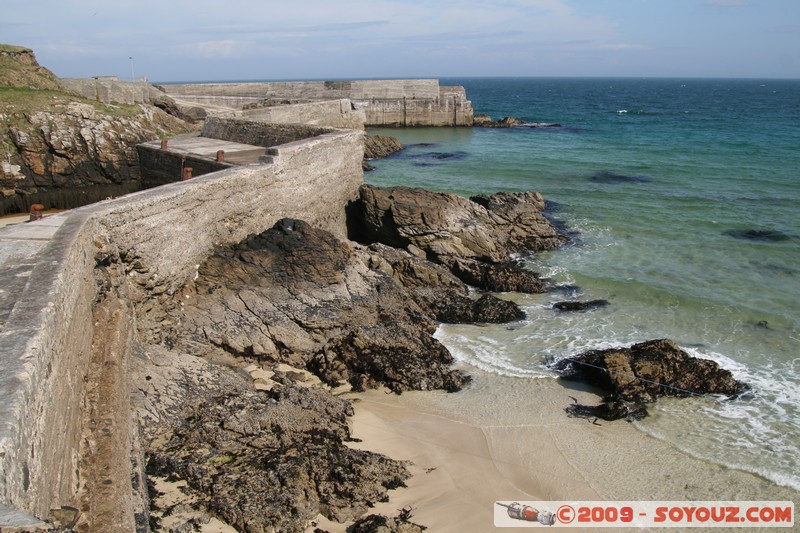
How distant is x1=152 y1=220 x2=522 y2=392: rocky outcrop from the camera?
9172mm

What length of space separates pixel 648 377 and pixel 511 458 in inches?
111

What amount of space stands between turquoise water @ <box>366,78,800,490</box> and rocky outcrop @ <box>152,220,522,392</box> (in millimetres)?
1077

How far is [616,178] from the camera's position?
2625cm

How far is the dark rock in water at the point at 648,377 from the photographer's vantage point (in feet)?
29.7

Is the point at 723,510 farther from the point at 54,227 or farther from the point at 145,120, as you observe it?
the point at 145,120

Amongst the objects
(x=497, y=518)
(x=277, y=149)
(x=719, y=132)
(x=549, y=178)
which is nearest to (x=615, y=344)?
(x=497, y=518)

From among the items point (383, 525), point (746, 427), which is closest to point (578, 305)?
point (746, 427)

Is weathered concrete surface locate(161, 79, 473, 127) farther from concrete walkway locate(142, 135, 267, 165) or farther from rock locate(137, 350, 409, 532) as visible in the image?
rock locate(137, 350, 409, 532)

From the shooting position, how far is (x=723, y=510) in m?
6.98

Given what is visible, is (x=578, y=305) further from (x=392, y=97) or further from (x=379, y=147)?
(x=392, y=97)

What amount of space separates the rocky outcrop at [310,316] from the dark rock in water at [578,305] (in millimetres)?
2719

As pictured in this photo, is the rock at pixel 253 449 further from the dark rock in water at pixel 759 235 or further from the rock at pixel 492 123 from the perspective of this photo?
the rock at pixel 492 123

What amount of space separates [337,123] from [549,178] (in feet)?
31.8

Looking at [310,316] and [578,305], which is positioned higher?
[310,316]
